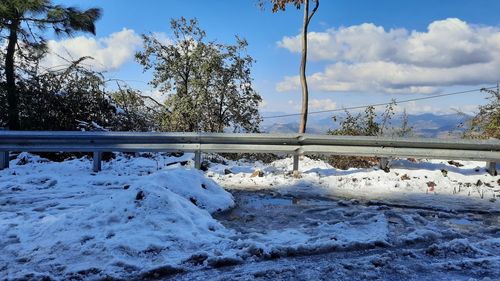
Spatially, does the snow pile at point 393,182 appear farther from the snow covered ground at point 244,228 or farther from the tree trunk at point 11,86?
the tree trunk at point 11,86

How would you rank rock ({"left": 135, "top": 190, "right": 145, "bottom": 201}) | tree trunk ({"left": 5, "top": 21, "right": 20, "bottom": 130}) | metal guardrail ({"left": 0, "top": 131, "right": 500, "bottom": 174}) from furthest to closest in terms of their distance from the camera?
tree trunk ({"left": 5, "top": 21, "right": 20, "bottom": 130}) → metal guardrail ({"left": 0, "top": 131, "right": 500, "bottom": 174}) → rock ({"left": 135, "top": 190, "right": 145, "bottom": 201})

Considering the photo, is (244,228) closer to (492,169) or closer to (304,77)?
(492,169)

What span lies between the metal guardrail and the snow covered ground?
0.59 m

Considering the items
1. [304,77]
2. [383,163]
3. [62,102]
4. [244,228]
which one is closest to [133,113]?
[62,102]

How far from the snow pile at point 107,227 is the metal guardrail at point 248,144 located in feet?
5.02

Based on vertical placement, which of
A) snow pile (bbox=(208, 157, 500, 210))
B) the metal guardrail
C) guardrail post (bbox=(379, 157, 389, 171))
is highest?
the metal guardrail

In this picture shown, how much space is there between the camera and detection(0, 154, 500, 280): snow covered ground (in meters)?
3.90

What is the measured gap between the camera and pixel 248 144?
29.1 feet

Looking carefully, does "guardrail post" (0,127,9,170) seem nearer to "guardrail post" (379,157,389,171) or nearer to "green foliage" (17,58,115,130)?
"green foliage" (17,58,115,130)

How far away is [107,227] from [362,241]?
2.59m

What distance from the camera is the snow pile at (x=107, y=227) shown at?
3.94 meters

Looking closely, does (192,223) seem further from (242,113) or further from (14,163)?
(242,113)

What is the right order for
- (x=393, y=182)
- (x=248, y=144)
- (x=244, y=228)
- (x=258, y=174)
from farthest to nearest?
(x=248, y=144) < (x=258, y=174) < (x=393, y=182) < (x=244, y=228)

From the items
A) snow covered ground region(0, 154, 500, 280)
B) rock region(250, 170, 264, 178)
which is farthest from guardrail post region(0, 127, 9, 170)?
rock region(250, 170, 264, 178)
